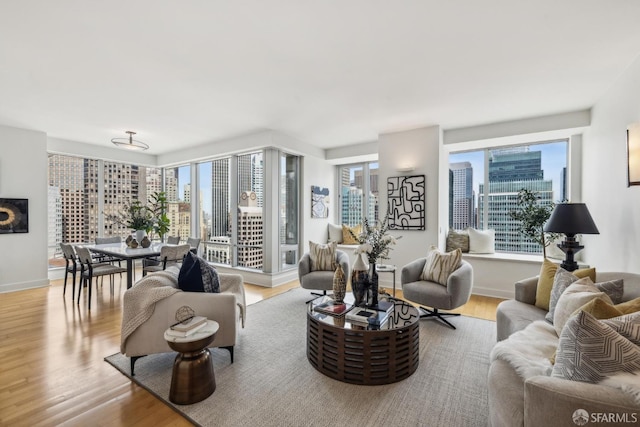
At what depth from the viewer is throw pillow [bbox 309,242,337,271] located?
14.1ft

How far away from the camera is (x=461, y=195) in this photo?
548cm

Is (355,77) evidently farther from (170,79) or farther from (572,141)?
(572,141)

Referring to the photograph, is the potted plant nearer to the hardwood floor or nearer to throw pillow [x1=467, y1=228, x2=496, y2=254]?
throw pillow [x1=467, y1=228, x2=496, y2=254]

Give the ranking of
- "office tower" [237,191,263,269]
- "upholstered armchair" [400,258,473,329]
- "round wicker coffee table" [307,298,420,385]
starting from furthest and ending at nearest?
"office tower" [237,191,263,269], "upholstered armchair" [400,258,473,329], "round wicker coffee table" [307,298,420,385]

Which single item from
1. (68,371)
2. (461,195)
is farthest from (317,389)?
(461,195)

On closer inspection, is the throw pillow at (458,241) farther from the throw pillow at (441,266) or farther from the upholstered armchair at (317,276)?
the upholstered armchair at (317,276)

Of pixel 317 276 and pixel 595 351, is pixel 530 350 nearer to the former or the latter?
pixel 595 351

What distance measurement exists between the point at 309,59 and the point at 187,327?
248cm

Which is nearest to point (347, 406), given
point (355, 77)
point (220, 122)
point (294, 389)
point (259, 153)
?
point (294, 389)

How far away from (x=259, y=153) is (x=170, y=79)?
8.30ft

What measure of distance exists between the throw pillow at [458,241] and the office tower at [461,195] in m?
0.28

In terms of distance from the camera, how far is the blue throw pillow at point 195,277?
248cm

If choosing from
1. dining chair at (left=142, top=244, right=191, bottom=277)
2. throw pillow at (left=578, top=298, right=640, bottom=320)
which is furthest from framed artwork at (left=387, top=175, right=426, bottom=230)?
dining chair at (left=142, top=244, right=191, bottom=277)

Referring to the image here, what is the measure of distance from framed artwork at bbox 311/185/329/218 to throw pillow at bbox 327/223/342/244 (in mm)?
294
